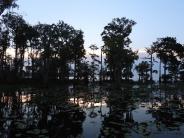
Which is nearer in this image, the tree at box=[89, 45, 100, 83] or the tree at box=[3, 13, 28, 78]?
the tree at box=[3, 13, 28, 78]

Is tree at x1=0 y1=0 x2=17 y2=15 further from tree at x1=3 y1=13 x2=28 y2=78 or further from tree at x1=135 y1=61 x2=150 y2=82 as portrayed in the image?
tree at x1=135 y1=61 x2=150 y2=82

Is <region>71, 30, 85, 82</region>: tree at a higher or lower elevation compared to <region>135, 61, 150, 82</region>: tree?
higher

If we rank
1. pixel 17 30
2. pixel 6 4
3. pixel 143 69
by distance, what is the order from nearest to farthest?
pixel 6 4 → pixel 17 30 → pixel 143 69

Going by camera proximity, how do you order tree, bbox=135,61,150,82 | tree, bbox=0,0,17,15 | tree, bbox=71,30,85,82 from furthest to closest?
tree, bbox=135,61,150,82, tree, bbox=71,30,85,82, tree, bbox=0,0,17,15

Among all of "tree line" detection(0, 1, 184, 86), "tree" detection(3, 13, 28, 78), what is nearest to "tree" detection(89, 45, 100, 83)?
"tree line" detection(0, 1, 184, 86)

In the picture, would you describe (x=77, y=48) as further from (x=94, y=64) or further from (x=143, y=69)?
(x=143, y=69)

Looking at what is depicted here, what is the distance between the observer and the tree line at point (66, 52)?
7400 centimetres

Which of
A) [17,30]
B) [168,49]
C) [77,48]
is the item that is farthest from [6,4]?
[168,49]

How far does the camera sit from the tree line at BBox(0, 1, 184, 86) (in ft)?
243

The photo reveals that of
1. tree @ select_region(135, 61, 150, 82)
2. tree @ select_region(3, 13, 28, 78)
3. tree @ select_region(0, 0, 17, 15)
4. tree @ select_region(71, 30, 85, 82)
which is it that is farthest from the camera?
tree @ select_region(135, 61, 150, 82)

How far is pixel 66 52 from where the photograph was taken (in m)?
86.1

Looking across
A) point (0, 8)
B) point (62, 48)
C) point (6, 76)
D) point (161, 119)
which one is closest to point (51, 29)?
point (62, 48)

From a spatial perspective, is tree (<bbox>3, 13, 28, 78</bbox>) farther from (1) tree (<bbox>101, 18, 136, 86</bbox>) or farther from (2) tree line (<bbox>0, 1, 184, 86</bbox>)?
(1) tree (<bbox>101, 18, 136, 86</bbox>)

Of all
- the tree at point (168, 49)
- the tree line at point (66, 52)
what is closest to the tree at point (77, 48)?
the tree line at point (66, 52)
